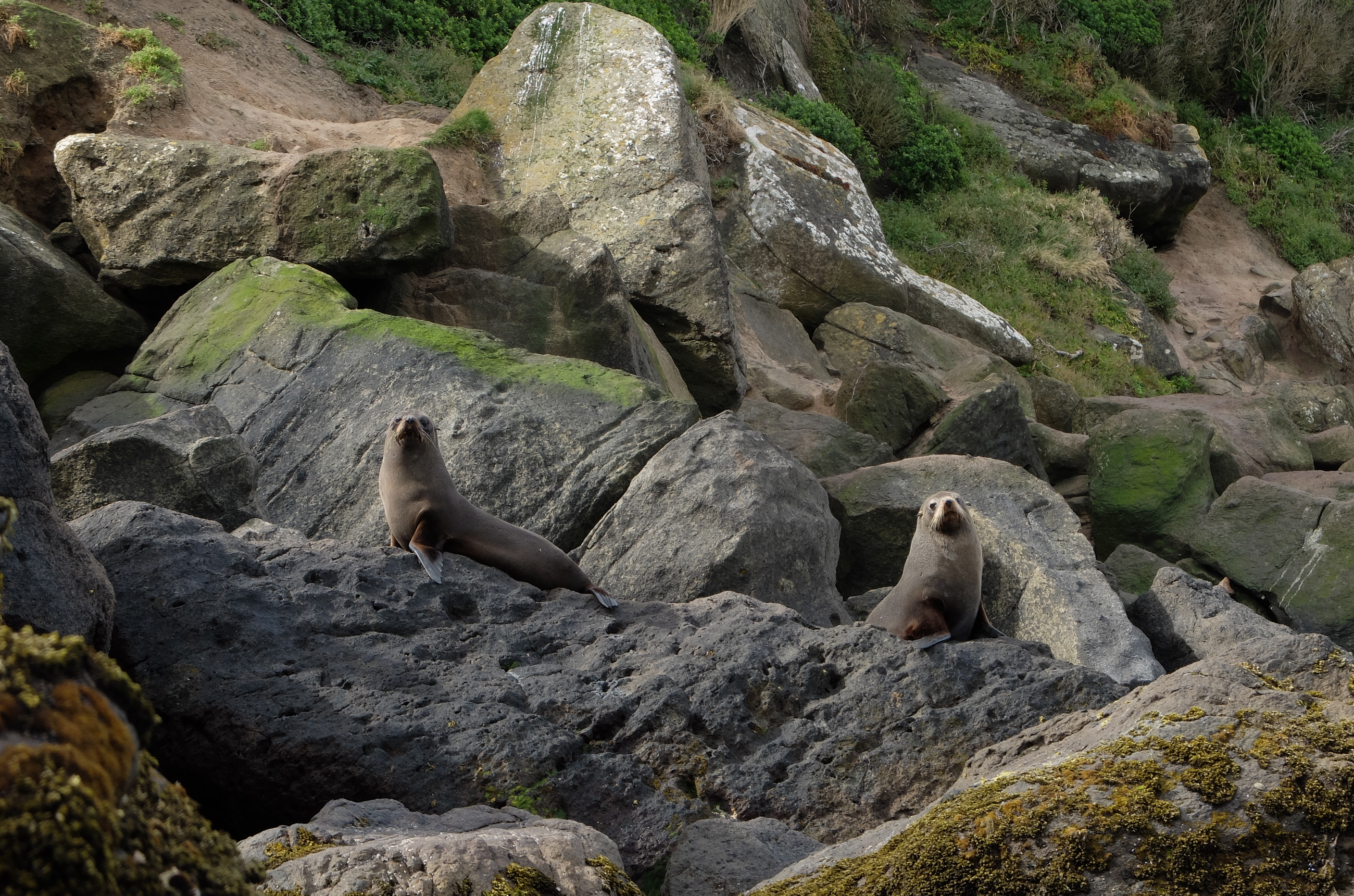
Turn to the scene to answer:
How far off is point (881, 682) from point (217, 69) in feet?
34.0

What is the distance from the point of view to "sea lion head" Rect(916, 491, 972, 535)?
18.7ft

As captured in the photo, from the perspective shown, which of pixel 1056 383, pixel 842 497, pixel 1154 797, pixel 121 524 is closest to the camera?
pixel 1154 797

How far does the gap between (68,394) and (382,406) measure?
291 centimetres

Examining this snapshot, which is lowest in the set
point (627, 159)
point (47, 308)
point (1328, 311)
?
point (1328, 311)

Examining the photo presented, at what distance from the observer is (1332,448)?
12.9 m

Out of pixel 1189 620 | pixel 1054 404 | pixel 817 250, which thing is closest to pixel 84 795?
pixel 1189 620

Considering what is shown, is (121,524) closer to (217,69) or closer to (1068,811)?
(1068,811)

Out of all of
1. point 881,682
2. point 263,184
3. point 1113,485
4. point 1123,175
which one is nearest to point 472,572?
point 881,682

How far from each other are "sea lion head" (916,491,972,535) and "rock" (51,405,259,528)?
386 cm

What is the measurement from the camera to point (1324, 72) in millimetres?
25219

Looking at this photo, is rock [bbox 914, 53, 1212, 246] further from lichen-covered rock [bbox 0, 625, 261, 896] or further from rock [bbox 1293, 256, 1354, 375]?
lichen-covered rock [bbox 0, 625, 261, 896]

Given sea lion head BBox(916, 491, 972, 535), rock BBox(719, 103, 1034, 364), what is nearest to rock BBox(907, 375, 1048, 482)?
rock BBox(719, 103, 1034, 364)

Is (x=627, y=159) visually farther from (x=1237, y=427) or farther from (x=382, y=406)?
(x=1237, y=427)

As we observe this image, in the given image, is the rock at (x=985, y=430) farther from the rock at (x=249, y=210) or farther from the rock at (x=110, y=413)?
the rock at (x=110, y=413)
